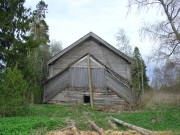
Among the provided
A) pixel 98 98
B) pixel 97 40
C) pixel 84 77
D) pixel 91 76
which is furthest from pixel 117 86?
pixel 97 40

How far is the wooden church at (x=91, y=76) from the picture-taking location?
31.2 metres

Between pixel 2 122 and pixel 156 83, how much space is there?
58526 millimetres

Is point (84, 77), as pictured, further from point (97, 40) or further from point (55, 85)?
point (97, 40)

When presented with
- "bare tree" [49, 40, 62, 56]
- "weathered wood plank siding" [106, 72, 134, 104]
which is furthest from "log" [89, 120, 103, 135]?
"bare tree" [49, 40, 62, 56]

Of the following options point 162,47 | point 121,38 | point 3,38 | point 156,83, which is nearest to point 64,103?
point 3,38

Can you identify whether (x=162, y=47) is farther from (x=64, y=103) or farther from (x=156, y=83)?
(x=156, y=83)

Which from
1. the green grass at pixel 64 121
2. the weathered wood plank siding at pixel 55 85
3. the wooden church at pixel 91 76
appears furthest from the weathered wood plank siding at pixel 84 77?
the green grass at pixel 64 121

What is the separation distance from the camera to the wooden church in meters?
31.2

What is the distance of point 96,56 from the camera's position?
33094 millimetres

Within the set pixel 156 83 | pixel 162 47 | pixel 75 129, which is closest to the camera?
pixel 75 129

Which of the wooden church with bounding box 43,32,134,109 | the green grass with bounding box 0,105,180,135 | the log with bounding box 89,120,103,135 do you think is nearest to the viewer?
the log with bounding box 89,120,103,135

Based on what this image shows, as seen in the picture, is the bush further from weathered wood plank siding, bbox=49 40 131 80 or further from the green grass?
weathered wood plank siding, bbox=49 40 131 80

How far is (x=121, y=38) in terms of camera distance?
6362 cm

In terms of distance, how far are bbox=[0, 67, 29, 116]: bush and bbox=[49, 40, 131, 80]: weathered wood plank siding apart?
11390 mm
